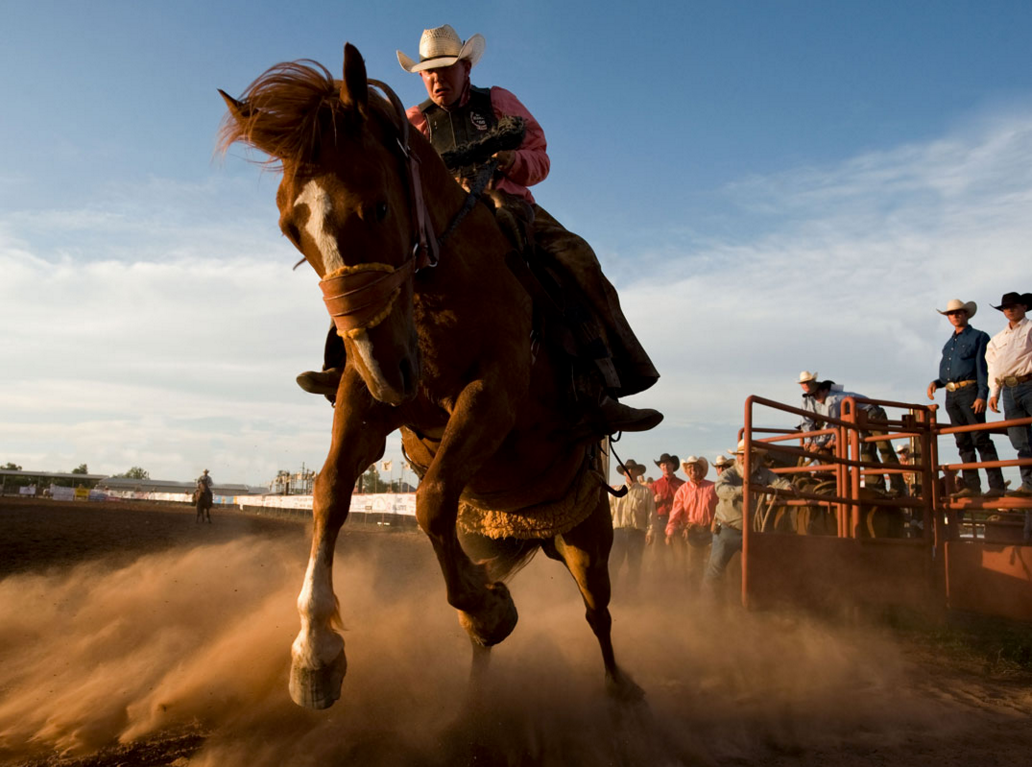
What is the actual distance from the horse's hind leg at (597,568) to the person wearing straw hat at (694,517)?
5.08 meters

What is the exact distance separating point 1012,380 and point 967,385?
668mm

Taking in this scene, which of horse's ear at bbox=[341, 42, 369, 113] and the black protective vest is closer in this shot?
horse's ear at bbox=[341, 42, 369, 113]

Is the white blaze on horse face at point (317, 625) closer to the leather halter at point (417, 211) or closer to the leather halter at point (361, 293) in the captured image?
the leather halter at point (361, 293)

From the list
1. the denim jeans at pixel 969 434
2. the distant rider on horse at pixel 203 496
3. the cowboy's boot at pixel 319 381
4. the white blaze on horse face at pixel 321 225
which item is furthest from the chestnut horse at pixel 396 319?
the distant rider on horse at pixel 203 496

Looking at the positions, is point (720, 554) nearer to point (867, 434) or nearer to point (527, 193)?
point (867, 434)

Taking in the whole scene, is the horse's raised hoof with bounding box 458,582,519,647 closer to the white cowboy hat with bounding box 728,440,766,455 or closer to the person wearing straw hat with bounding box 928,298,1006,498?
the white cowboy hat with bounding box 728,440,766,455

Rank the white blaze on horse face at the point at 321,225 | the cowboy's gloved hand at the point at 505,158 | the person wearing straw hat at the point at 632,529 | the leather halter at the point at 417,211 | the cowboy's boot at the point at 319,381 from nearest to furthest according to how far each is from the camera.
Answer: the white blaze on horse face at the point at 321,225 → the leather halter at the point at 417,211 → the cowboy's boot at the point at 319,381 → the cowboy's gloved hand at the point at 505,158 → the person wearing straw hat at the point at 632,529

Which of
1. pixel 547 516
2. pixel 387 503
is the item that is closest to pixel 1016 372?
pixel 547 516

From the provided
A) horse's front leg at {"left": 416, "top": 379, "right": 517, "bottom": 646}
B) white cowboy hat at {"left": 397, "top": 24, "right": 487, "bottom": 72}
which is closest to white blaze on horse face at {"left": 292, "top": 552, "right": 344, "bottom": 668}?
horse's front leg at {"left": 416, "top": 379, "right": 517, "bottom": 646}

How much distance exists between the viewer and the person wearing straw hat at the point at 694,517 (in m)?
10.2

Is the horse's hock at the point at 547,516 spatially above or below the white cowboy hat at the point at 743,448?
below

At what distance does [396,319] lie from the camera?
9.61 ft

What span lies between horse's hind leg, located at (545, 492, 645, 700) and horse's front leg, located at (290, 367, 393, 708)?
185cm

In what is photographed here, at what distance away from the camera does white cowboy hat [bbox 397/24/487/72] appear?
4211mm
